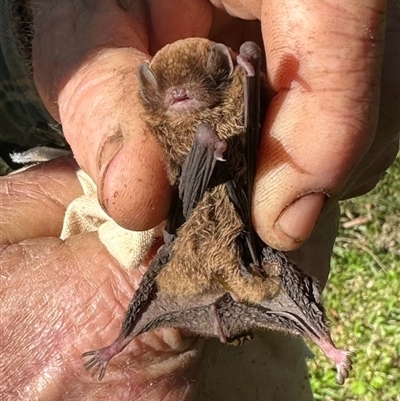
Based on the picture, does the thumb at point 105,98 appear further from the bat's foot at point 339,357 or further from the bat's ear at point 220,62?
the bat's foot at point 339,357

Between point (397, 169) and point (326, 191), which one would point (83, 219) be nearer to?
point (326, 191)

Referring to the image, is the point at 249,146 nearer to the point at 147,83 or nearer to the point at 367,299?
the point at 147,83

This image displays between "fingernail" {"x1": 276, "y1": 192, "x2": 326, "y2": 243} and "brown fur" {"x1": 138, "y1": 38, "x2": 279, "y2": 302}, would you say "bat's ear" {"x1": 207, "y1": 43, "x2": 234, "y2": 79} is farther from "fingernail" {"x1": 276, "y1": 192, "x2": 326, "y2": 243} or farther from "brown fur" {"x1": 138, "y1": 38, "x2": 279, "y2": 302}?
"fingernail" {"x1": 276, "y1": 192, "x2": 326, "y2": 243}

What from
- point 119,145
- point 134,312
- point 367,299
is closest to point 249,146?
point 119,145

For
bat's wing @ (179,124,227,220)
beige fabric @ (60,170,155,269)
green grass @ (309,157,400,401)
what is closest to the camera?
bat's wing @ (179,124,227,220)

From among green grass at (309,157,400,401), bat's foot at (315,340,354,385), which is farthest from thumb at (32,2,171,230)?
green grass at (309,157,400,401)
